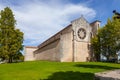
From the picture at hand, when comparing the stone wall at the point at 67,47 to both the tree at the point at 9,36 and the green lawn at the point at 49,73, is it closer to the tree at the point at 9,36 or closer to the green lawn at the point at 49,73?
the tree at the point at 9,36

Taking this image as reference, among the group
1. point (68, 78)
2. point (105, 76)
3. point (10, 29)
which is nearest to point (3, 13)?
point (10, 29)

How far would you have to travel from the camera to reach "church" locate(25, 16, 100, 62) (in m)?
50.8

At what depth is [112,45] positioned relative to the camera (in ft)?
166

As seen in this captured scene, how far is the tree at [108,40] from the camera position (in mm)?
49812

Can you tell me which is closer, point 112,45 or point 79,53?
point 112,45

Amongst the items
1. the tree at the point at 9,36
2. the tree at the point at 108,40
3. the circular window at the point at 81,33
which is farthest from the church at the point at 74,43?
the tree at the point at 9,36

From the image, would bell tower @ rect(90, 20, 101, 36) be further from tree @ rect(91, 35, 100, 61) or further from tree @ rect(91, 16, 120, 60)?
tree @ rect(91, 16, 120, 60)

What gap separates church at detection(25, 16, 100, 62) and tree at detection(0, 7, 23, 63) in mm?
8566

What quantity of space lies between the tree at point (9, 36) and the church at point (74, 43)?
8566 millimetres

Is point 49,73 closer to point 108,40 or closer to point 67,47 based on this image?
point 67,47

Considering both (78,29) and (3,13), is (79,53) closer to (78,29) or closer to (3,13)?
(78,29)

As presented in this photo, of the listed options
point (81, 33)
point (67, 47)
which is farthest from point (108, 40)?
point (67, 47)

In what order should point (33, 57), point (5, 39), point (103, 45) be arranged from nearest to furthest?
point (5, 39) < point (103, 45) < point (33, 57)

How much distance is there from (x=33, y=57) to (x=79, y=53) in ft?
93.4
